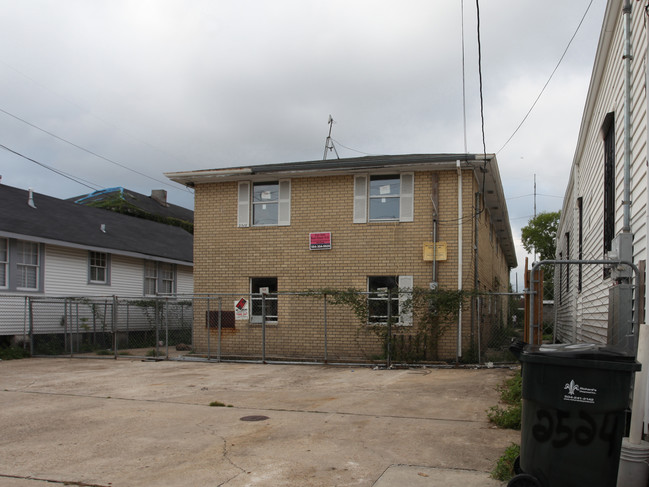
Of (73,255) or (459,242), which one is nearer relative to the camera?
(459,242)

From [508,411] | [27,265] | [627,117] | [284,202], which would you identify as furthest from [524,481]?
[27,265]

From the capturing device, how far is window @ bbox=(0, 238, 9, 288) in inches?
669

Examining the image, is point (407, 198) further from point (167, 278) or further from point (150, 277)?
point (167, 278)

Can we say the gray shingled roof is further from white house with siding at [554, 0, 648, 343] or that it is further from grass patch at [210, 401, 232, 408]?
white house with siding at [554, 0, 648, 343]

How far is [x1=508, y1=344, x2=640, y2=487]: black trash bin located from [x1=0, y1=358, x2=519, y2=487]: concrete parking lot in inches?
32.6

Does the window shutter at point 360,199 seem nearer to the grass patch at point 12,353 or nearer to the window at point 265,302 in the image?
the window at point 265,302

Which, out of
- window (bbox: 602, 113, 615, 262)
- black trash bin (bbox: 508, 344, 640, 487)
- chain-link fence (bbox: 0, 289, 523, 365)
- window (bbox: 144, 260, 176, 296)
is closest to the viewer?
black trash bin (bbox: 508, 344, 640, 487)

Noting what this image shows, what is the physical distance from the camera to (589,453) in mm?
3900

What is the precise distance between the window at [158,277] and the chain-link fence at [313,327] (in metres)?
4.72

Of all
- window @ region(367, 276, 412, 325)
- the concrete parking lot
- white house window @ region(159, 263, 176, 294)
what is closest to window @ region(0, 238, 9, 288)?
the concrete parking lot

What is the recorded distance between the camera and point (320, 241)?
15.6 metres

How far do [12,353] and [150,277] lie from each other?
796cm

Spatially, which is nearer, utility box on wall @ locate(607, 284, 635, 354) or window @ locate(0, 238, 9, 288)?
utility box on wall @ locate(607, 284, 635, 354)

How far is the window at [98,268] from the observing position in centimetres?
2066
